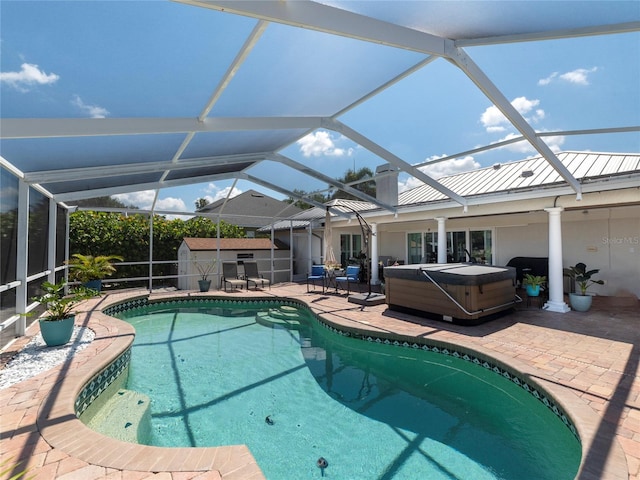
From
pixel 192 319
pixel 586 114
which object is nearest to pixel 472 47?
pixel 586 114

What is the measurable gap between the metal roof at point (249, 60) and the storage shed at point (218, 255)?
24.7 ft

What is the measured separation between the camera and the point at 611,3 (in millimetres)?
3137

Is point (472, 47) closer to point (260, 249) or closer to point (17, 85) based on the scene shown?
point (17, 85)

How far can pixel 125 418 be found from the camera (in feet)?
14.5

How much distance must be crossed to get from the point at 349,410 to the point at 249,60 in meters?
4.95

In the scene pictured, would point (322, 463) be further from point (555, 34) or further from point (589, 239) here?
point (589, 239)

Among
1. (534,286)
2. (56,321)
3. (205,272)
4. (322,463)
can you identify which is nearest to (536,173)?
(534,286)

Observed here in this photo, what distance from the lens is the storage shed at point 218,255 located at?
13.9m

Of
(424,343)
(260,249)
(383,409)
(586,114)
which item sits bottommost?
(383,409)

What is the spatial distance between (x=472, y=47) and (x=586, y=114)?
2.48m

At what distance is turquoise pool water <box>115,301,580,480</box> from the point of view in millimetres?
3461

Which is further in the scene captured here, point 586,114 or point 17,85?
point 586,114

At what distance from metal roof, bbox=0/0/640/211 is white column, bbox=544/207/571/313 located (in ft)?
8.10

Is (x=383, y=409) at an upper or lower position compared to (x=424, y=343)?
lower
